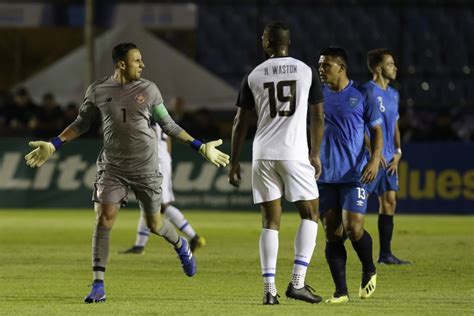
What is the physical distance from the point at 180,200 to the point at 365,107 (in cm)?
1489

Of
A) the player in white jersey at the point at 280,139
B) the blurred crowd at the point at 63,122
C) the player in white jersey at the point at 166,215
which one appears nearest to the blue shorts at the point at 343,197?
the player in white jersey at the point at 280,139

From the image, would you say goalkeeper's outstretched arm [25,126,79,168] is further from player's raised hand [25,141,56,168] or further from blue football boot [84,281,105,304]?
blue football boot [84,281,105,304]

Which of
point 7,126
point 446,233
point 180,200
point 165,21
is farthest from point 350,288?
point 165,21

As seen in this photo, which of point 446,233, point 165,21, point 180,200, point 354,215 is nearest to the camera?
point 354,215

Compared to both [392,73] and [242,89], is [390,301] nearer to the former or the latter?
[242,89]

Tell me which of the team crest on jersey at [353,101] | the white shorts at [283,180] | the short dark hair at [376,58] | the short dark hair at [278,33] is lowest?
the white shorts at [283,180]

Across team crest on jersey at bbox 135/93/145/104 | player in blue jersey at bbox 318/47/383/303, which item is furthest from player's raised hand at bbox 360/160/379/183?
team crest on jersey at bbox 135/93/145/104

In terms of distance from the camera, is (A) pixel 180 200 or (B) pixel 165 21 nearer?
(A) pixel 180 200

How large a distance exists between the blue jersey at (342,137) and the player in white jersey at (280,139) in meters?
0.63

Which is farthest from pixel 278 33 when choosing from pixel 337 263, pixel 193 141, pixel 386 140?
pixel 386 140

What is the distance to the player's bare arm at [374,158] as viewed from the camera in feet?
41.6

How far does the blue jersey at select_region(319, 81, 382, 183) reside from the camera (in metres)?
12.7

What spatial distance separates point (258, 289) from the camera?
45.4ft

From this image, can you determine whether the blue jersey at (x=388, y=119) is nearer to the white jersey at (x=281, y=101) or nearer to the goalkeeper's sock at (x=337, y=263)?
the goalkeeper's sock at (x=337, y=263)
